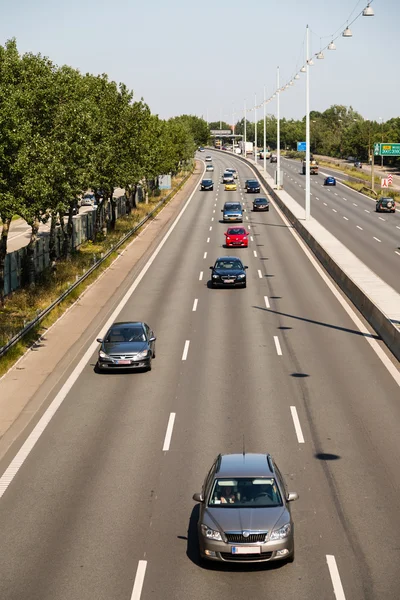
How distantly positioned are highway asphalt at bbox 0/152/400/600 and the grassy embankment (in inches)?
106

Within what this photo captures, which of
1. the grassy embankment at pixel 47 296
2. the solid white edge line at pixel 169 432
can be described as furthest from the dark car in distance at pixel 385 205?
the solid white edge line at pixel 169 432

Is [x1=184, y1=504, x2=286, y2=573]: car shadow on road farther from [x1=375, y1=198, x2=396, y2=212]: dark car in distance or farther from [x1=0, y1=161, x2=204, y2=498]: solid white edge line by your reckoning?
[x1=375, y1=198, x2=396, y2=212]: dark car in distance

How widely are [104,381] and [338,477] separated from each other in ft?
34.1

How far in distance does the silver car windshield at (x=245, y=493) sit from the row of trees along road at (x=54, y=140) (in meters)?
17.5

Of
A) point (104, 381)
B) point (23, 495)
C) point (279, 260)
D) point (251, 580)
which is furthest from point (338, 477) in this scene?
point (279, 260)

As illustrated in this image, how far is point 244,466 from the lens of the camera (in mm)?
15359

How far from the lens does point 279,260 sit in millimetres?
52750

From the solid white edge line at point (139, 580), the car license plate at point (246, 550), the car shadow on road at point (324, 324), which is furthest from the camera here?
the car shadow on road at point (324, 324)

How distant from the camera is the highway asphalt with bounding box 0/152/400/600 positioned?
44.1ft

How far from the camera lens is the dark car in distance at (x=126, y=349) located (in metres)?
27.0

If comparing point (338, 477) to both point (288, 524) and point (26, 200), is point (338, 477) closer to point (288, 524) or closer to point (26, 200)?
point (288, 524)

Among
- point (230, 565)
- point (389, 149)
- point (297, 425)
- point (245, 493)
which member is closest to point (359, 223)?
point (389, 149)

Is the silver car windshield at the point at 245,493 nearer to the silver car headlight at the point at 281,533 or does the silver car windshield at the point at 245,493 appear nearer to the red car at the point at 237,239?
the silver car headlight at the point at 281,533

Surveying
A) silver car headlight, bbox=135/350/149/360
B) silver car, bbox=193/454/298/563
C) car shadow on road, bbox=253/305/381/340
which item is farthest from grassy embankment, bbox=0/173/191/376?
silver car, bbox=193/454/298/563
